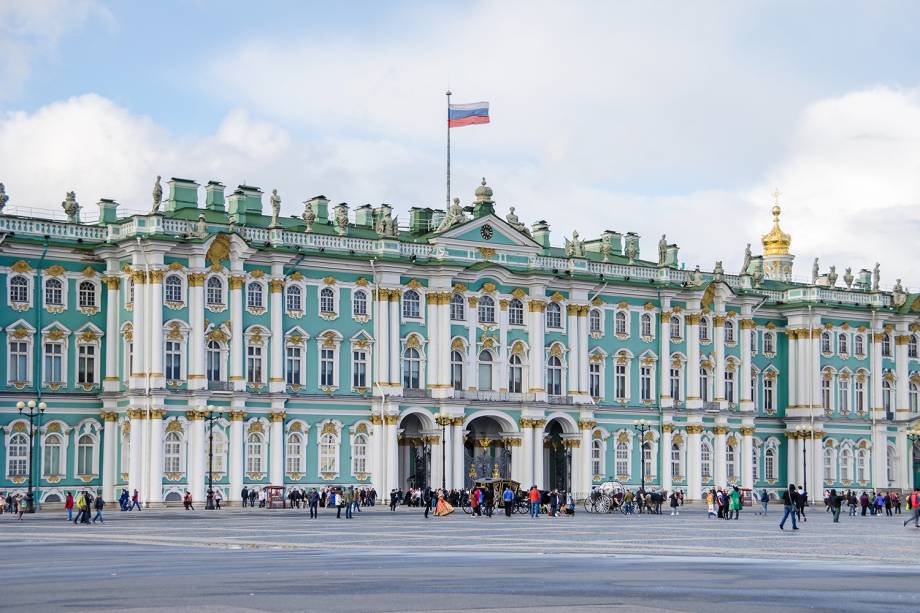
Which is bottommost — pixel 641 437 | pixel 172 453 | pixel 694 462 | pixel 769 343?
pixel 694 462

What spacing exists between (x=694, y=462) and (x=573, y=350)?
11783mm

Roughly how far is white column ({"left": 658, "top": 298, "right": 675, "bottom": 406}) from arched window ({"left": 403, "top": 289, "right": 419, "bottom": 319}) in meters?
18.2

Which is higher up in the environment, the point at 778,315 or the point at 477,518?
the point at 778,315

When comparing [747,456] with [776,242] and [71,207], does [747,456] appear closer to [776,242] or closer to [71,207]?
[776,242]

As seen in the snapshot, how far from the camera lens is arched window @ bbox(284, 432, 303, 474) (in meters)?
86.1

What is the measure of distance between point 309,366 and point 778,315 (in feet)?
123

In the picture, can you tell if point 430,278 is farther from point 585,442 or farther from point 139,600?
point 139,600

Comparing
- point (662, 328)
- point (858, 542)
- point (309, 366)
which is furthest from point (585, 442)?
point (858, 542)

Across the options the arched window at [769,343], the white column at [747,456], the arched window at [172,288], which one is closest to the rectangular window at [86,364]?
the arched window at [172,288]

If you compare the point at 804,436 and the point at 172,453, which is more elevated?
the point at 804,436

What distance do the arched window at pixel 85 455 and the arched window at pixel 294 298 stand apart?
1253 cm

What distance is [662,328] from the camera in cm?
10138

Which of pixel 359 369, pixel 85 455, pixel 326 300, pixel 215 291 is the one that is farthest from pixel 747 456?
pixel 85 455

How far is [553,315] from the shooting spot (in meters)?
96.2
